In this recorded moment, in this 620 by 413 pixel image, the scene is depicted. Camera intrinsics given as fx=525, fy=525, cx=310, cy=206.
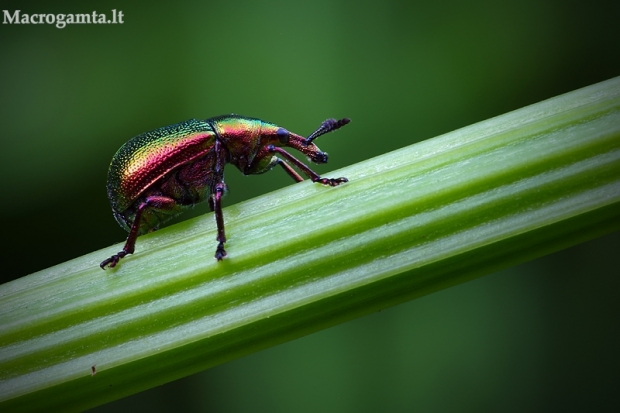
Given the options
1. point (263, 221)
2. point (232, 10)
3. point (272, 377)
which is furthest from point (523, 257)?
point (232, 10)

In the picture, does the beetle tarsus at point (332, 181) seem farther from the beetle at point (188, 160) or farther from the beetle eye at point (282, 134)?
the beetle eye at point (282, 134)

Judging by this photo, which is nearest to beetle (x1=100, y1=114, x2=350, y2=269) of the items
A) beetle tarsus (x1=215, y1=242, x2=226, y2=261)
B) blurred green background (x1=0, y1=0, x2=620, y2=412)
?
blurred green background (x1=0, y1=0, x2=620, y2=412)

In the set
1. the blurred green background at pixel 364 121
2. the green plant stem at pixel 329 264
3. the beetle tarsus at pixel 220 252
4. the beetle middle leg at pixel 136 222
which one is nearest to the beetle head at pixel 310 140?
the blurred green background at pixel 364 121

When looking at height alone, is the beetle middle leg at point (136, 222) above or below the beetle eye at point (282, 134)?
below

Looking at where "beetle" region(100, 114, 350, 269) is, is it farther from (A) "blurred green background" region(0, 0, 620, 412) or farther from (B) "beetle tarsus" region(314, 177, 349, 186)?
(B) "beetle tarsus" region(314, 177, 349, 186)

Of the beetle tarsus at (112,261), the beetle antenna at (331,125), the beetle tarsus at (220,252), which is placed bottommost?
the beetle tarsus at (112,261)
